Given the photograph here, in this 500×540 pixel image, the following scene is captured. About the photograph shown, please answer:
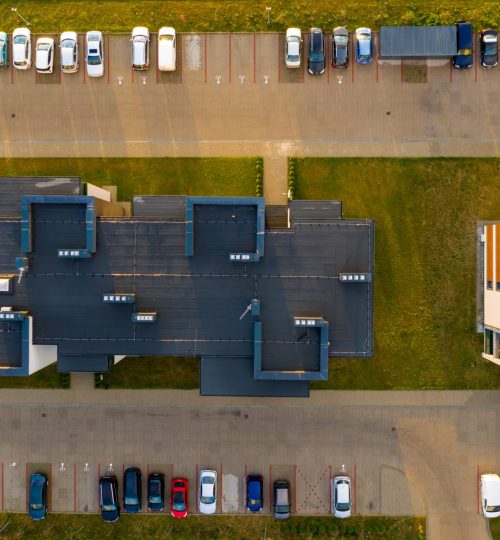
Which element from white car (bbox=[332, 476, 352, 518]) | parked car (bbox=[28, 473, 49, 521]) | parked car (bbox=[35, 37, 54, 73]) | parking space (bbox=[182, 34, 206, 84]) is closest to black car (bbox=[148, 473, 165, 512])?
parked car (bbox=[28, 473, 49, 521])

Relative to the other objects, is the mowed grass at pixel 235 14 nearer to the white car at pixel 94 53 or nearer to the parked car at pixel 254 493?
the white car at pixel 94 53

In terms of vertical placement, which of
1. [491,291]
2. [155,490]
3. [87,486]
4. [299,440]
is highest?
[491,291]

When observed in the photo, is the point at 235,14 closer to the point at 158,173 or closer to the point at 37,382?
the point at 158,173

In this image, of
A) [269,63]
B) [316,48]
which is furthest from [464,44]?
[269,63]

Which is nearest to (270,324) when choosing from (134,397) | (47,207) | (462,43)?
(134,397)

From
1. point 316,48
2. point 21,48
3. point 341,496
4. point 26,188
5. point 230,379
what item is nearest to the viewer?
point 230,379

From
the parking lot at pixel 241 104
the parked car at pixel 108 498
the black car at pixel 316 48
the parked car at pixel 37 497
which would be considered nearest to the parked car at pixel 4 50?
the parking lot at pixel 241 104

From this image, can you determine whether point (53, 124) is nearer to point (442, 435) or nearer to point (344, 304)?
point (344, 304)
